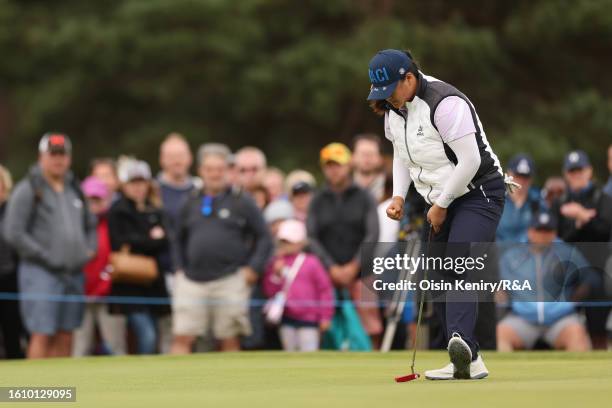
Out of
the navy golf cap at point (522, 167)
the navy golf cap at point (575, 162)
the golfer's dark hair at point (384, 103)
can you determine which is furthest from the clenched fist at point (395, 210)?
the navy golf cap at point (575, 162)

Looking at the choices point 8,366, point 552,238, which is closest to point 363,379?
point 8,366

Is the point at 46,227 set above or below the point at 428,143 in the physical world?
A: below

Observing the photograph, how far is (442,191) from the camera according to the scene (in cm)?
855

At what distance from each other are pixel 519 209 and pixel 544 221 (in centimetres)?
42

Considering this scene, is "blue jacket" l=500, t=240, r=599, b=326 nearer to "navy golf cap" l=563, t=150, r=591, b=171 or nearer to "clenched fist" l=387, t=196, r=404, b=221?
"navy golf cap" l=563, t=150, r=591, b=171

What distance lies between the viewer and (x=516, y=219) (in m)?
13.2

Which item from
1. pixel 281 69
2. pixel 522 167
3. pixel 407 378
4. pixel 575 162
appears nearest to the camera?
pixel 407 378

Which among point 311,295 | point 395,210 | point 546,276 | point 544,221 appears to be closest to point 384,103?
point 395,210

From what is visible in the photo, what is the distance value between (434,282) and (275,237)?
5557 millimetres

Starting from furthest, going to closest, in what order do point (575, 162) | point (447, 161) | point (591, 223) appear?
1. point (575, 162)
2. point (591, 223)
3. point (447, 161)

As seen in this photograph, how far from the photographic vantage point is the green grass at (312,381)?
7.02m

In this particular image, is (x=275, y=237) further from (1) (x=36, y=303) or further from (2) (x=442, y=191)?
(2) (x=442, y=191)

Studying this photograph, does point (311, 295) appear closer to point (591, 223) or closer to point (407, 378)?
point (591, 223)

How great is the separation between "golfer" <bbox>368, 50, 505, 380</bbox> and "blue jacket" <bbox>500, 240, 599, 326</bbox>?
50.4 inches
